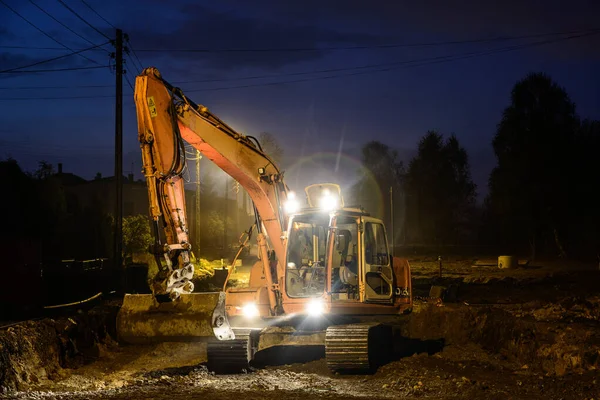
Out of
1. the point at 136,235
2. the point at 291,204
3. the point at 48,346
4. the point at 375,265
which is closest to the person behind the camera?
the point at 375,265

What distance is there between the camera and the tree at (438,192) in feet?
278

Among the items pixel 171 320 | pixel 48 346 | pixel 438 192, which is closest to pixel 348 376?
pixel 171 320

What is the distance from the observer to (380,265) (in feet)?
40.3

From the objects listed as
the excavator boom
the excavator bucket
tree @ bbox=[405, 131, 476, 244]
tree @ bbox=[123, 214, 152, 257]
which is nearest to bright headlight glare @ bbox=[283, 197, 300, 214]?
the excavator boom

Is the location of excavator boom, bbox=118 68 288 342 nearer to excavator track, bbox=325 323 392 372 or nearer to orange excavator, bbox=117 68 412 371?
orange excavator, bbox=117 68 412 371

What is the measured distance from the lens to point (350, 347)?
35.6 feet

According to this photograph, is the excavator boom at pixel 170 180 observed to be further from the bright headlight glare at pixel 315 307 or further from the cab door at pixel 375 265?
the cab door at pixel 375 265

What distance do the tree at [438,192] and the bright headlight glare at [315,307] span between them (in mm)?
72243

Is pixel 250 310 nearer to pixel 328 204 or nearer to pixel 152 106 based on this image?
pixel 328 204

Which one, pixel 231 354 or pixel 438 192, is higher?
pixel 438 192

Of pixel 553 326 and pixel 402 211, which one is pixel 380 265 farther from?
pixel 402 211

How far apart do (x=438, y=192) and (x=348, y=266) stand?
7647cm

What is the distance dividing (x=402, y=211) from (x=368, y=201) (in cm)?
479

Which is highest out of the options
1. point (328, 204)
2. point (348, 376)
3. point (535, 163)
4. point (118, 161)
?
point (535, 163)
